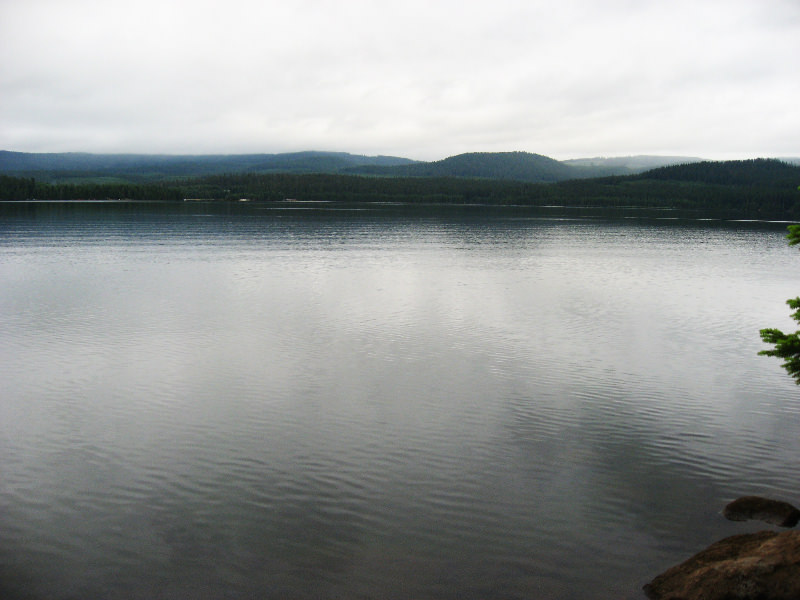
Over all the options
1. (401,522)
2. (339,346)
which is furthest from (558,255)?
(401,522)

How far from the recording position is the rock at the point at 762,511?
43.5ft

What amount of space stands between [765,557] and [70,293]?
42205mm

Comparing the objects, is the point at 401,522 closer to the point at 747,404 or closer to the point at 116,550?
the point at 116,550

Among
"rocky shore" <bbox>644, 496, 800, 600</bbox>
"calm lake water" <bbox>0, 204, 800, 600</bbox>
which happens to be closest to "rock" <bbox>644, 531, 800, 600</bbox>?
"rocky shore" <bbox>644, 496, 800, 600</bbox>

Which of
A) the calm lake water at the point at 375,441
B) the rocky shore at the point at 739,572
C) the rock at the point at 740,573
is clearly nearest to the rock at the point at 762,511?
the calm lake water at the point at 375,441

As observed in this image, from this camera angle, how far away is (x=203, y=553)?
1231 cm

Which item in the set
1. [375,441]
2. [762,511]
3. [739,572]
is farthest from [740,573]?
[375,441]

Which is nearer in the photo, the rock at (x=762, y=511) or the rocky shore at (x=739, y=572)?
the rocky shore at (x=739, y=572)

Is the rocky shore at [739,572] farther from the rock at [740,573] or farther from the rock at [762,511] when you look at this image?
the rock at [762,511]

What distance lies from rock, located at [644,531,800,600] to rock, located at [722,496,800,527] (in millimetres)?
1988

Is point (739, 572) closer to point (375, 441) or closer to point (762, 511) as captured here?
point (762, 511)

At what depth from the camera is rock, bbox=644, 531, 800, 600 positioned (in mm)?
9500

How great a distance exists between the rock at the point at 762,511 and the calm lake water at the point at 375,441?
323 millimetres

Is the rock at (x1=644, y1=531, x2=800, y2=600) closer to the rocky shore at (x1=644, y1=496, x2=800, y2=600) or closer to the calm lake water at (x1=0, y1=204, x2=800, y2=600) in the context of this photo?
the rocky shore at (x1=644, y1=496, x2=800, y2=600)
